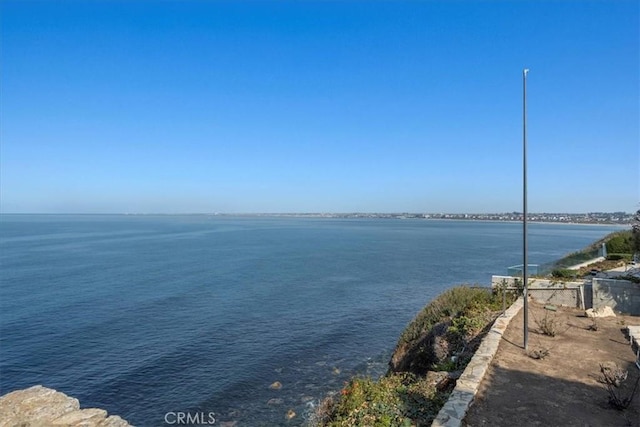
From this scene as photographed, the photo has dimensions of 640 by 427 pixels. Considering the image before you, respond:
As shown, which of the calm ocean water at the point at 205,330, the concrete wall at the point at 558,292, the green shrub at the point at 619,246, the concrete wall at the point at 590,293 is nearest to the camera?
the concrete wall at the point at 590,293

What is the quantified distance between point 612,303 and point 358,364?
11.3 metres

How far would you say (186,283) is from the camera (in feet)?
129

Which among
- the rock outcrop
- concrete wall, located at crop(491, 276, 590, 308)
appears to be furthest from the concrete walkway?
the rock outcrop

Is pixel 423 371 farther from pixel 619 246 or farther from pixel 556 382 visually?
pixel 619 246

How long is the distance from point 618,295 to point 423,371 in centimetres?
776

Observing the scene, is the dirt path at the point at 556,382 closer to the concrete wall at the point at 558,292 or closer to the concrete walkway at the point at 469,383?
the concrete walkway at the point at 469,383

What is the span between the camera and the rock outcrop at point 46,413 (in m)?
12.6

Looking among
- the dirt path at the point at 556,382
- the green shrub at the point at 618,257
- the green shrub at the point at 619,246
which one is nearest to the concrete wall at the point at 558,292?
the dirt path at the point at 556,382

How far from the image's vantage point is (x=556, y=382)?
8.26 m

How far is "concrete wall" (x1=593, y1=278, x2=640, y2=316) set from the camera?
14.4m

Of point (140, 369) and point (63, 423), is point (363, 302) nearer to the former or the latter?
point (140, 369)

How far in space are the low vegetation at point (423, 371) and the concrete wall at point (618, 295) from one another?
2.92 metres

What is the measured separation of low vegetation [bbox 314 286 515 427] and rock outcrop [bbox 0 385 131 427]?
24.0 feet

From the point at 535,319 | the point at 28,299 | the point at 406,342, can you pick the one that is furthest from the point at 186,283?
the point at 535,319
